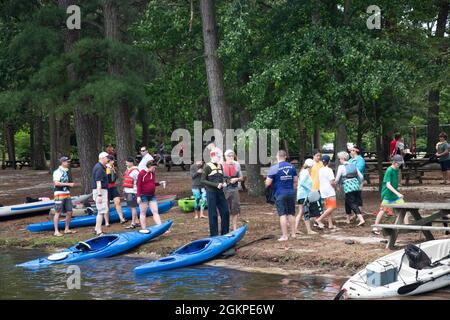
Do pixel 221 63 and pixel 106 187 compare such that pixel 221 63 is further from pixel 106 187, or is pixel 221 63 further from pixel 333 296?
pixel 333 296

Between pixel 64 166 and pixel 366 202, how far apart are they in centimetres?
786

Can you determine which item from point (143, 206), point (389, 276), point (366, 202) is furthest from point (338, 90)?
point (389, 276)

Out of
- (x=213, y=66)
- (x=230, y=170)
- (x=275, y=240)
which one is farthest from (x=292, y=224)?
(x=213, y=66)

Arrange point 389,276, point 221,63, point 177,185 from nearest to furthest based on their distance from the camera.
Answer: point 389,276, point 221,63, point 177,185

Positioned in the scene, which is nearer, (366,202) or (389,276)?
(389,276)

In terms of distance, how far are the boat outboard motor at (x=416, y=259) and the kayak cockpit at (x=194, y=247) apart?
4.33m

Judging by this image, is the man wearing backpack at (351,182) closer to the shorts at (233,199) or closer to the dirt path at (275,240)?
the dirt path at (275,240)

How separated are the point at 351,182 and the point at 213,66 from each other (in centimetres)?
629

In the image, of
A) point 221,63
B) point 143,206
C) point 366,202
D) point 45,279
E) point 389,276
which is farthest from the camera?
point 221,63

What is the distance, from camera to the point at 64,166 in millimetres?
16531

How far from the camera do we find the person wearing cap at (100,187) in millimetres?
16594

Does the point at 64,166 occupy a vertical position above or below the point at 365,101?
below
